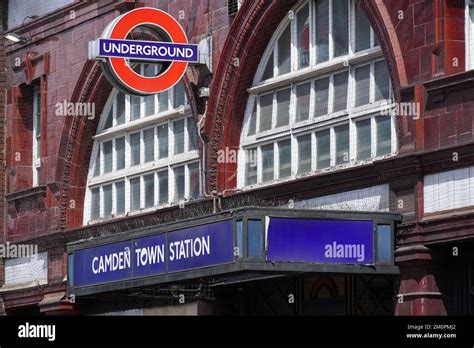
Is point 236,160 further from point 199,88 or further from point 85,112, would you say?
point 85,112

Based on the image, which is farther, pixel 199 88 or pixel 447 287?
pixel 199 88

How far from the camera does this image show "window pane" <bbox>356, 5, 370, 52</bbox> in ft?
87.6

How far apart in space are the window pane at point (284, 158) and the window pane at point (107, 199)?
623 cm

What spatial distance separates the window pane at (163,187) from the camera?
104 feet

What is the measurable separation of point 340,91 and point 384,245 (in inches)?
151

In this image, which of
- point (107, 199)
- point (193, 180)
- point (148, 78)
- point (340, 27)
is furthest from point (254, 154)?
point (107, 199)

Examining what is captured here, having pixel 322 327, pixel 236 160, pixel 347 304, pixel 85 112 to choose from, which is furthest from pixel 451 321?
pixel 85 112

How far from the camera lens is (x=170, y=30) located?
29266 mm

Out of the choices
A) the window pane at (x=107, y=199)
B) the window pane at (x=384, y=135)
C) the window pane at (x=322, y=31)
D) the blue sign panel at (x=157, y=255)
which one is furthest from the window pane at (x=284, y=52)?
the window pane at (x=107, y=199)

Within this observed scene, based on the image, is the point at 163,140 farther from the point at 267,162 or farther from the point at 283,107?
the point at 283,107

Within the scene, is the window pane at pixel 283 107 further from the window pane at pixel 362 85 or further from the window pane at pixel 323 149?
the window pane at pixel 362 85

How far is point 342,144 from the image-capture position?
27062mm

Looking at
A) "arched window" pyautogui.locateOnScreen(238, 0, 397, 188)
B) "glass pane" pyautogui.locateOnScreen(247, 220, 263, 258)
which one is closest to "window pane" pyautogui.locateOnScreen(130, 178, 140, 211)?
"arched window" pyautogui.locateOnScreen(238, 0, 397, 188)

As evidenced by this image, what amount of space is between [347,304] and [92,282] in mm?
5102
